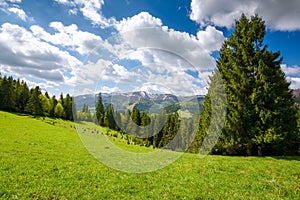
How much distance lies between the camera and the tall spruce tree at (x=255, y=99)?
21.1 meters

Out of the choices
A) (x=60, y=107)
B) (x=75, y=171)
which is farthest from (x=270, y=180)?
(x=60, y=107)

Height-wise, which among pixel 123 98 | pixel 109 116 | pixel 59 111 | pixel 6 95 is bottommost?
pixel 109 116

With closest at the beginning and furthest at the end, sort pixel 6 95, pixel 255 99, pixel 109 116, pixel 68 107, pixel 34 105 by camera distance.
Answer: pixel 109 116 < pixel 255 99 < pixel 6 95 < pixel 34 105 < pixel 68 107

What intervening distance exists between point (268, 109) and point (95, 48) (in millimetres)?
18944

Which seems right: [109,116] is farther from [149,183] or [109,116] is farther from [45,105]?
[45,105]

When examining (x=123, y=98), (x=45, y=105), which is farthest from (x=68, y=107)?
→ (x=123, y=98)

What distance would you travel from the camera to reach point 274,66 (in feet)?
75.4

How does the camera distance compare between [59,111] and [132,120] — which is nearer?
[132,120]

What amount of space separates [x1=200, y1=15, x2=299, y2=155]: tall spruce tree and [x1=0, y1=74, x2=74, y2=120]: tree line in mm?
67408

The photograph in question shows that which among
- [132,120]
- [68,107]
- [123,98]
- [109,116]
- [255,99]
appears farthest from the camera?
[68,107]

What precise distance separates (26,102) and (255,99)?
89.2m

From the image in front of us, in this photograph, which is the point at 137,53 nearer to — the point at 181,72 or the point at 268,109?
the point at 181,72

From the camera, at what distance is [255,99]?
2175 centimetres

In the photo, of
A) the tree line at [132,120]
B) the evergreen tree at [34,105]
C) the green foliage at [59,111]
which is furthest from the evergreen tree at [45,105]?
the tree line at [132,120]
